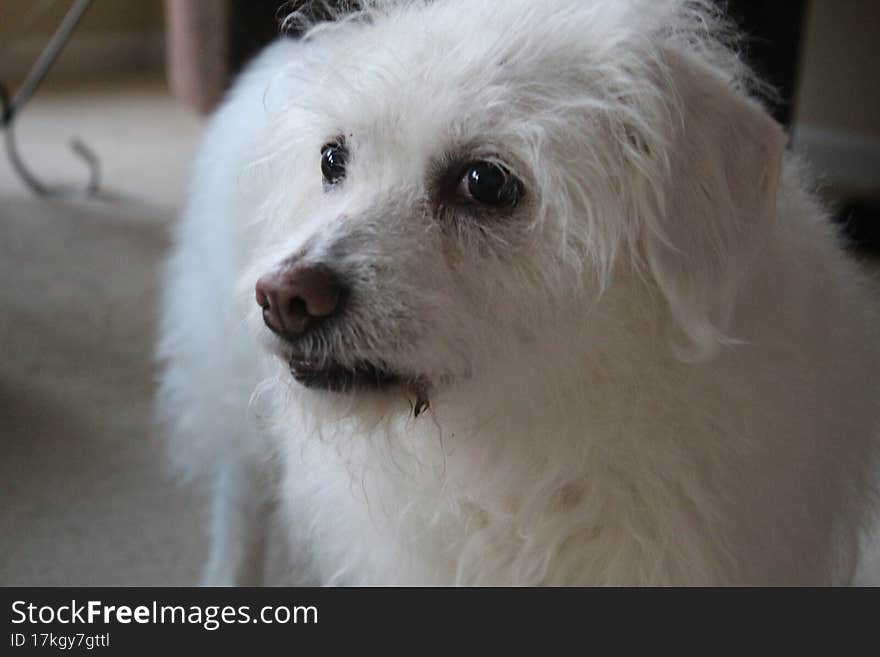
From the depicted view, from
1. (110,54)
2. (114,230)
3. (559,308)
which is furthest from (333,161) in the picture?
(110,54)

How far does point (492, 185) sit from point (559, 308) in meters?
0.15

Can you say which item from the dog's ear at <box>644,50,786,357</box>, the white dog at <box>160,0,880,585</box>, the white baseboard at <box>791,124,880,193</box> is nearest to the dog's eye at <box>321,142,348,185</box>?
the white dog at <box>160,0,880,585</box>

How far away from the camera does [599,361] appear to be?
3.75 ft

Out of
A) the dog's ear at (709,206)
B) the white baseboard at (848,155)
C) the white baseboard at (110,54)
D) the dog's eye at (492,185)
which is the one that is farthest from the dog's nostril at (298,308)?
the white baseboard at (110,54)

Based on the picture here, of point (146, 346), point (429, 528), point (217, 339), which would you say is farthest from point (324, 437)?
point (146, 346)

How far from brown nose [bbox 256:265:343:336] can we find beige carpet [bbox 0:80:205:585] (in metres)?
0.52

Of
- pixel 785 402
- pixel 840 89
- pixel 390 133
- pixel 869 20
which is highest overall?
pixel 390 133

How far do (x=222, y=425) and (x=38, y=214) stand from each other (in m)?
2.07

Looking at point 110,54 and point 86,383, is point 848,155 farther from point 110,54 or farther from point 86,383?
point 110,54

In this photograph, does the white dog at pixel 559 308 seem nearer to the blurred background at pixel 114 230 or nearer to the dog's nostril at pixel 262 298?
the dog's nostril at pixel 262 298

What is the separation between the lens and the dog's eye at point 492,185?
1.12 m

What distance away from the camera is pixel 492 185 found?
1.12 metres
